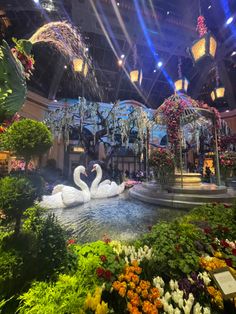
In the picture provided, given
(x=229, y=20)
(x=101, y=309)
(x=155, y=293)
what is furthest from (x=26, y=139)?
(x=229, y=20)

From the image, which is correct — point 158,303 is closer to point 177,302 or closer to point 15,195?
point 177,302

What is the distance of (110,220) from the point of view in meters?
4.55

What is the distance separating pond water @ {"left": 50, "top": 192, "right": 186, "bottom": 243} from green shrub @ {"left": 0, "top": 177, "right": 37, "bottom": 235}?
5.32ft

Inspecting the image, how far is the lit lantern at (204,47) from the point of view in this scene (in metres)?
5.79

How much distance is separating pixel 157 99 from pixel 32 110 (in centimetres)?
1489

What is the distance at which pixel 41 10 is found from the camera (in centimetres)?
966

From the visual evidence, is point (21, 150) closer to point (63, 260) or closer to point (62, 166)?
point (63, 260)

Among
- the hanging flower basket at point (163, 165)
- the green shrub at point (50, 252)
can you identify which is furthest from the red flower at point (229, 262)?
the hanging flower basket at point (163, 165)

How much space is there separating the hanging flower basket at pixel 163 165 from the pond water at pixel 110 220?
1.47 meters

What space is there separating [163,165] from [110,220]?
333 cm

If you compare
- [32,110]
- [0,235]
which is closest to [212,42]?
[0,235]

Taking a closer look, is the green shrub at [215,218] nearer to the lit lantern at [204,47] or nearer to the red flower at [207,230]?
the red flower at [207,230]

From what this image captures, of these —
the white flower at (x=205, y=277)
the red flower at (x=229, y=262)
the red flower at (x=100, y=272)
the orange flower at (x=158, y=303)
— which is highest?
the red flower at (x=100, y=272)

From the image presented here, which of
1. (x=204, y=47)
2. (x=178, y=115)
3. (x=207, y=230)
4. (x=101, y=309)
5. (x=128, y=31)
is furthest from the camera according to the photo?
(x=128, y=31)
